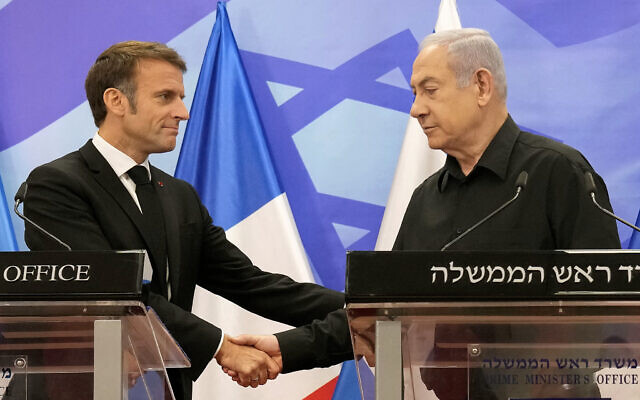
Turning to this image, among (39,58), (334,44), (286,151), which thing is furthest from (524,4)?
(39,58)

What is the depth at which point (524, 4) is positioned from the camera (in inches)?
172

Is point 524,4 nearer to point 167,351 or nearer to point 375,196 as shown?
point 375,196

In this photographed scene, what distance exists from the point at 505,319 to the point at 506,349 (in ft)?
0.19

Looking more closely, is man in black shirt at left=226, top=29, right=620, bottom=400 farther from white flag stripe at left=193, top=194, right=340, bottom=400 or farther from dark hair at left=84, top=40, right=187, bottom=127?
dark hair at left=84, top=40, right=187, bottom=127

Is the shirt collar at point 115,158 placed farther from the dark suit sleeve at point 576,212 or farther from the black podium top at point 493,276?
the black podium top at point 493,276

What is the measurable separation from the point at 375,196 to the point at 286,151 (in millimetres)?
445

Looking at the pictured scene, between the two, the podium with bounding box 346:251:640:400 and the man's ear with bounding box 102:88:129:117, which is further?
the man's ear with bounding box 102:88:129:117

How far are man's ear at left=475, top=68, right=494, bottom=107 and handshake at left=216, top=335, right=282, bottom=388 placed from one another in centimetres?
103

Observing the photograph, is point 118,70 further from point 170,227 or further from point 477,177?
point 477,177

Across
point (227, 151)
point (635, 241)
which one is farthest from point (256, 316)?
point (635, 241)

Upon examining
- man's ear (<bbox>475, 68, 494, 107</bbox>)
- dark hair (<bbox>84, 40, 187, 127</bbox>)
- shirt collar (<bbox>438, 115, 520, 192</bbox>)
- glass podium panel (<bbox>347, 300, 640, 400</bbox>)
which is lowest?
glass podium panel (<bbox>347, 300, 640, 400</bbox>)

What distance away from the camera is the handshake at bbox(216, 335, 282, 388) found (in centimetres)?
314

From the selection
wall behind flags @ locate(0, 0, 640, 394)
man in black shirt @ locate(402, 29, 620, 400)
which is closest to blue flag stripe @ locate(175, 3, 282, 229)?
wall behind flags @ locate(0, 0, 640, 394)

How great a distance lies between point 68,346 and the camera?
1.97m
